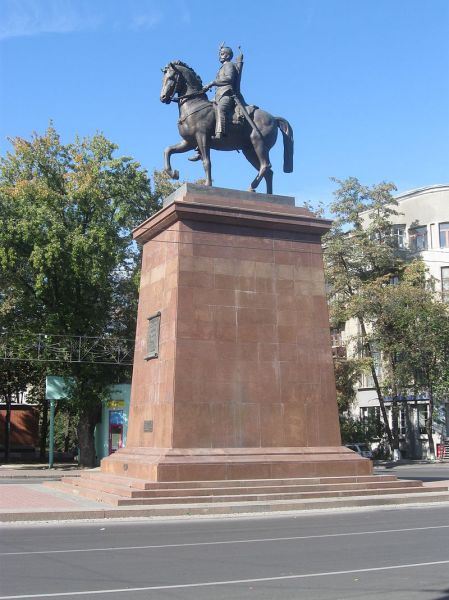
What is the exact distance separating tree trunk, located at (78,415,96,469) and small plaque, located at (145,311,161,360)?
19.7m

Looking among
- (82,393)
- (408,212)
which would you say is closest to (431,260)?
(408,212)

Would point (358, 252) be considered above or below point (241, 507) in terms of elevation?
above

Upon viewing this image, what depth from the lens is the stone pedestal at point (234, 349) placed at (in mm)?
18234

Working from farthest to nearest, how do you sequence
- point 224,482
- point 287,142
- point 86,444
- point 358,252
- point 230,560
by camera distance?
point 358,252 < point 86,444 < point 287,142 < point 224,482 < point 230,560

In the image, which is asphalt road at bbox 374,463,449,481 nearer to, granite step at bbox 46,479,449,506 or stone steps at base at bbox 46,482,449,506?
granite step at bbox 46,479,449,506

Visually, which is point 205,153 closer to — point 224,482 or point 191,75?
point 191,75

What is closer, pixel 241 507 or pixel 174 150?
pixel 241 507

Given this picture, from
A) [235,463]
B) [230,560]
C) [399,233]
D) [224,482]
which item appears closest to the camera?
[230,560]

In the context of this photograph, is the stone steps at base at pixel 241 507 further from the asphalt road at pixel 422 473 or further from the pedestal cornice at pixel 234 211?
the pedestal cornice at pixel 234 211

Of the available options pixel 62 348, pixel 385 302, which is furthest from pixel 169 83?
pixel 385 302

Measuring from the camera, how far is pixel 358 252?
48125 millimetres

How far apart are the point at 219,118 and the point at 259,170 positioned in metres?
2.09

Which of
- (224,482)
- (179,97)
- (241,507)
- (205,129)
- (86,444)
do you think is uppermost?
(179,97)

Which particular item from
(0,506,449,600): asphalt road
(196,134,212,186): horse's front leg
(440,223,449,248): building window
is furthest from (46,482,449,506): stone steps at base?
(440,223,449,248): building window
